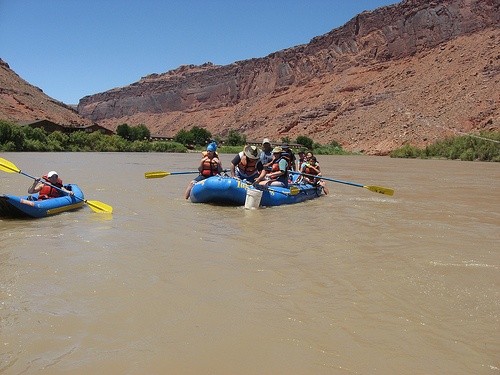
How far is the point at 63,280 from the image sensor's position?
4258 millimetres

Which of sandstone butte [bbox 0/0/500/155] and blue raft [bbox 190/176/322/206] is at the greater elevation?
sandstone butte [bbox 0/0/500/155]

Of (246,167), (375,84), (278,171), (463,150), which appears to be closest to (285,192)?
(278,171)

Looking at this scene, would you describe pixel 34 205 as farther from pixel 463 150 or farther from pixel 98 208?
pixel 463 150

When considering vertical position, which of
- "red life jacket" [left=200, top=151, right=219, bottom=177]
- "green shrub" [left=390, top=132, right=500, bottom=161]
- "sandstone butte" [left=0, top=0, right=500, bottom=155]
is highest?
"sandstone butte" [left=0, top=0, right=500, bottom=155]

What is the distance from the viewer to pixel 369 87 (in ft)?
230

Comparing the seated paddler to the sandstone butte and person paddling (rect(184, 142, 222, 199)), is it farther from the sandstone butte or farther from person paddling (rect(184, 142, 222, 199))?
the sandstone butte

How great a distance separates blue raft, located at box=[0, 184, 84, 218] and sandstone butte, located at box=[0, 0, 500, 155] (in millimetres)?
44039

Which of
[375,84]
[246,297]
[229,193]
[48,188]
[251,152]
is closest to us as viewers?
[246,297]

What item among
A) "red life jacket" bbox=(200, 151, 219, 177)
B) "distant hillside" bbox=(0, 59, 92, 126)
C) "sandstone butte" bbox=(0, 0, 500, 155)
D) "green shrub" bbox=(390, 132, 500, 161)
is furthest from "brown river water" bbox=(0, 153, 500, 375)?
"distant hillside" bbox=(0, 59, 92, 126)

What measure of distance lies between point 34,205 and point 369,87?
6734cm

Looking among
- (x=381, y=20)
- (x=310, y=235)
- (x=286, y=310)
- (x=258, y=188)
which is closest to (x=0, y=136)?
(x=258, y=188)

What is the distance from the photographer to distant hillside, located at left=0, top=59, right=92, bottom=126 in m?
70.1

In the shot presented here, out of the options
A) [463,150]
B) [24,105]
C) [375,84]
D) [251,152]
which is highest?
[375,84]

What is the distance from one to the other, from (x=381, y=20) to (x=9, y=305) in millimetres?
84237
